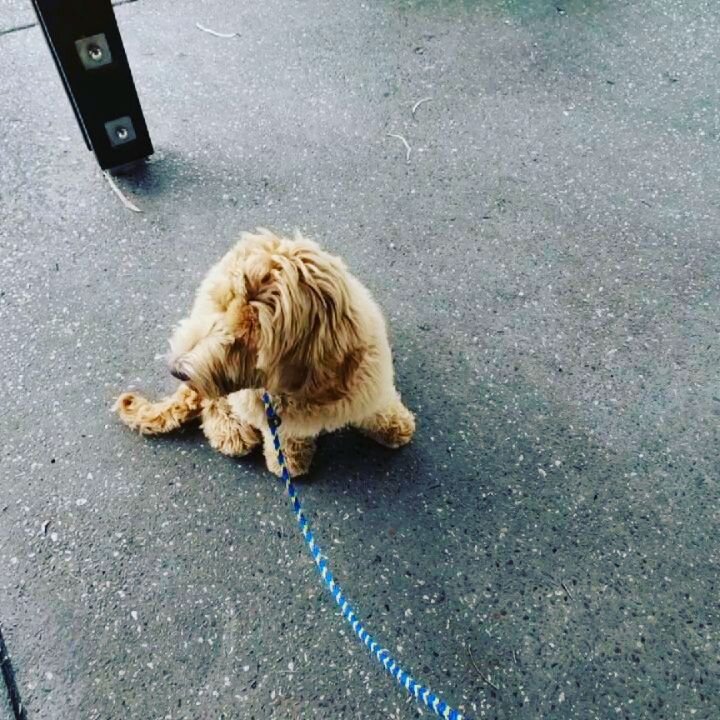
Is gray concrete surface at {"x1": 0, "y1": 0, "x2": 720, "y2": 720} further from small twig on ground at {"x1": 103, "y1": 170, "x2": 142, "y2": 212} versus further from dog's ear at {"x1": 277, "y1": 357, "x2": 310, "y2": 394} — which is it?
dog's ear at {"x1": 277, "y1": 357, "x2": 310, "y2": 394}

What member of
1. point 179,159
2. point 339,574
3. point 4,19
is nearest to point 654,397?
point 339,574

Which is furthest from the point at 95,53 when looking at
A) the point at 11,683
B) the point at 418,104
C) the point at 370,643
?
the point at 370,643

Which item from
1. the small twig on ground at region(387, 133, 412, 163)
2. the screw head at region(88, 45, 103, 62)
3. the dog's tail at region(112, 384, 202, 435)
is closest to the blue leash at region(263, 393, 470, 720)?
the dog's tail at region(112, 384, 202, 435)

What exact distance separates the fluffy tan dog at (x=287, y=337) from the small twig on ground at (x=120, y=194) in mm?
1374

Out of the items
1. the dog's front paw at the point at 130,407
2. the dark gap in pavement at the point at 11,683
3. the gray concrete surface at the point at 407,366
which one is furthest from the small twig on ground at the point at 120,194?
the dark gap in pavement at the point at 11,683

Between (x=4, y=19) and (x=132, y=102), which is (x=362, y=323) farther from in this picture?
(x=4, y=19)

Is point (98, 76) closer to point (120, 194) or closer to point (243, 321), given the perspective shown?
point (120, 194)

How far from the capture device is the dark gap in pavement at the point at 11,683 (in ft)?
6.54

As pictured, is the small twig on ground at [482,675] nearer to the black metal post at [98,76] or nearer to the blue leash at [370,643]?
the blue leash at [370,643]

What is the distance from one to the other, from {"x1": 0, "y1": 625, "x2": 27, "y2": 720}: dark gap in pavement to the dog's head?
1.10 metres

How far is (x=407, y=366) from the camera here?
2631 millimetres

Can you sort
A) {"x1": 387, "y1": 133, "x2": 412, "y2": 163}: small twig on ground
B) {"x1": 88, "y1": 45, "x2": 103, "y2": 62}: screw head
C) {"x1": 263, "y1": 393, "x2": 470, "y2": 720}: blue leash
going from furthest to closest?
{"x1": 387, "y1": 133, "x2": 412, "y2": 163}: small twig on ground
{"x1": 88, "y1": 45, "x2": 103, "y2": 62}: screw head
{"x1": 263, "y1": 393, "x2": 470, "y2": 720}: blue leash

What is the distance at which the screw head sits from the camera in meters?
2.61

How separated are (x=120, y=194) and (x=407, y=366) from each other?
1.51 meters
